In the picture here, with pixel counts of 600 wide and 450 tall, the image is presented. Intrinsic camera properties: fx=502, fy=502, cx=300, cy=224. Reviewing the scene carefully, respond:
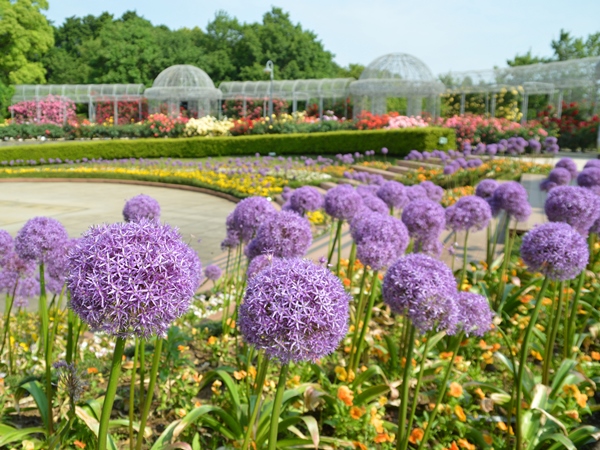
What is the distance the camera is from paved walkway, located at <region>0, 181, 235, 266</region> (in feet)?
28.0

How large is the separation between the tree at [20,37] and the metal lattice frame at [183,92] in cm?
1485

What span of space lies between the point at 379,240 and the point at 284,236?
20.1 inches

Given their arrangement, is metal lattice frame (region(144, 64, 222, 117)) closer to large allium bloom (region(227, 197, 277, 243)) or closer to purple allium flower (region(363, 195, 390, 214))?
purple allium flower (region(363, 195, 390, 214))

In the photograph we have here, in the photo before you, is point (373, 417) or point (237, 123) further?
point (237, 123)

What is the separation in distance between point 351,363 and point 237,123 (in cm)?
2257

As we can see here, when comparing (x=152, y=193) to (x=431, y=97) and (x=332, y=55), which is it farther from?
(x=332, y=55)

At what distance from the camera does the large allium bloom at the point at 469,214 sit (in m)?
3.85

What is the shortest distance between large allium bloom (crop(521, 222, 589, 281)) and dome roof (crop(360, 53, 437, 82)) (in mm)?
23280

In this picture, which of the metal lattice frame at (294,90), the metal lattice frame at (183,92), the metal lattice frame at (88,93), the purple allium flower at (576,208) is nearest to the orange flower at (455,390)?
the purple allium flower at (576,208)

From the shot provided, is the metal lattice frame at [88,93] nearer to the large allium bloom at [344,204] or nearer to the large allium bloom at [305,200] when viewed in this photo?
the large allium bloom at [305,200]

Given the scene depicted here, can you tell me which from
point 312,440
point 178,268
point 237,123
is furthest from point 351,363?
point 237,123

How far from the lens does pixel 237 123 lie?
24438 mm

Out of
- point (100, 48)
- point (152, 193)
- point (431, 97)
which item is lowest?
point (152, 193)

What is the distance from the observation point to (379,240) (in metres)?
2.62
